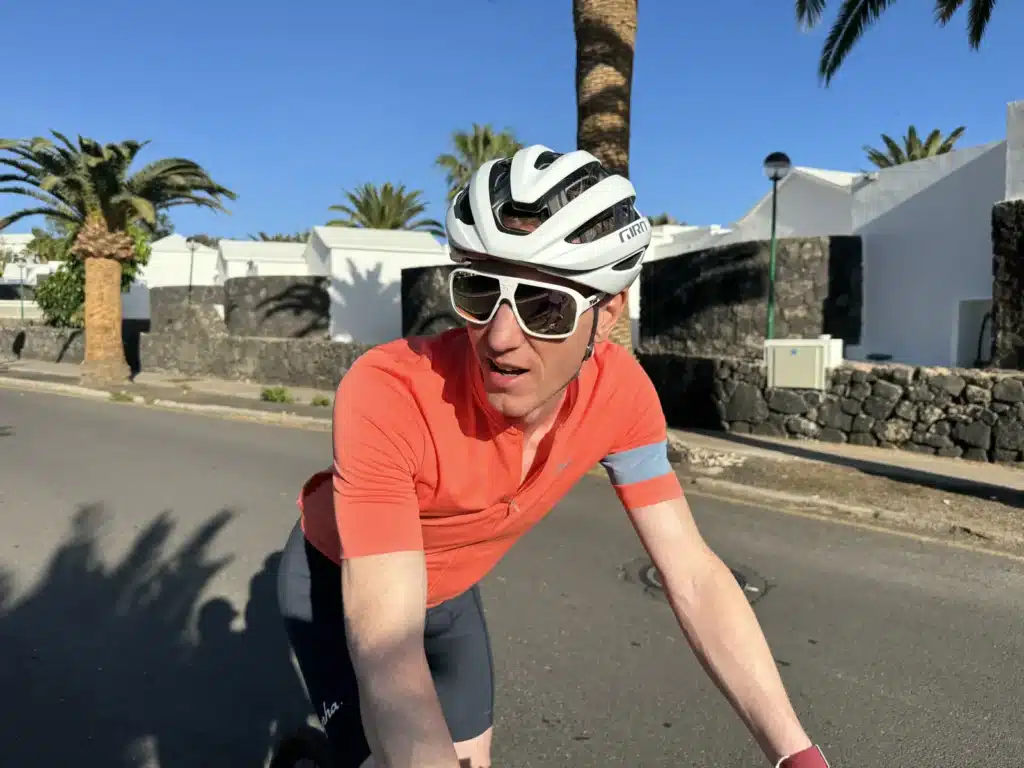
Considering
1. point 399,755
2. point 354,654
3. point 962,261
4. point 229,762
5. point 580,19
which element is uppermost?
point 580,19

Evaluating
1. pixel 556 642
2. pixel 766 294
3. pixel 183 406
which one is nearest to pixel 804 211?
pixel 766 294

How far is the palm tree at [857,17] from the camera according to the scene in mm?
11492

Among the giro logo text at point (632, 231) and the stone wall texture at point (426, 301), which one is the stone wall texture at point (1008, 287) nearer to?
the giro logo text at point (632, 231)

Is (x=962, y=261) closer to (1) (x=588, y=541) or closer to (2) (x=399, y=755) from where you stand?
(1) (x=588, y=541)

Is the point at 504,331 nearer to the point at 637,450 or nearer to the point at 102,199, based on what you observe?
the point at 637,450

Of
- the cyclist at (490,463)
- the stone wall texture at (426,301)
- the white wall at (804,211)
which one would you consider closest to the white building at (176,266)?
the stone wall texture at (426,301)

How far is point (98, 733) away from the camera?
3.40m

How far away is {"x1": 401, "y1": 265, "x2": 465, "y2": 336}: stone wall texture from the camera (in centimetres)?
1931

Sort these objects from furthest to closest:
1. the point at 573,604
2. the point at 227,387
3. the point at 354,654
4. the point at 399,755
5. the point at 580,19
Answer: the point at 227,387 < the point at 580,19 < the point at 573,604 < the point at 354,654 < the point at 399,755

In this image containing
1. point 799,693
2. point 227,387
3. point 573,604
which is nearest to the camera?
point 799,693

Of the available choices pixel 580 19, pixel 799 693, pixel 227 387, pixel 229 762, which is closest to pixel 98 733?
pixel 229 762

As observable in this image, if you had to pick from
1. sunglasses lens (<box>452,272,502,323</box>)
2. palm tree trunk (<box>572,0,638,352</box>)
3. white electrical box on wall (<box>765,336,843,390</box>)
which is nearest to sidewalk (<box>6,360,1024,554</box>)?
white electrical box on wall (<box>765,336,843,390</box>)

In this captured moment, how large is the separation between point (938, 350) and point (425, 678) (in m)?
14.2

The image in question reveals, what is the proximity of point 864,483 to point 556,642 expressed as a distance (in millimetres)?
5610
